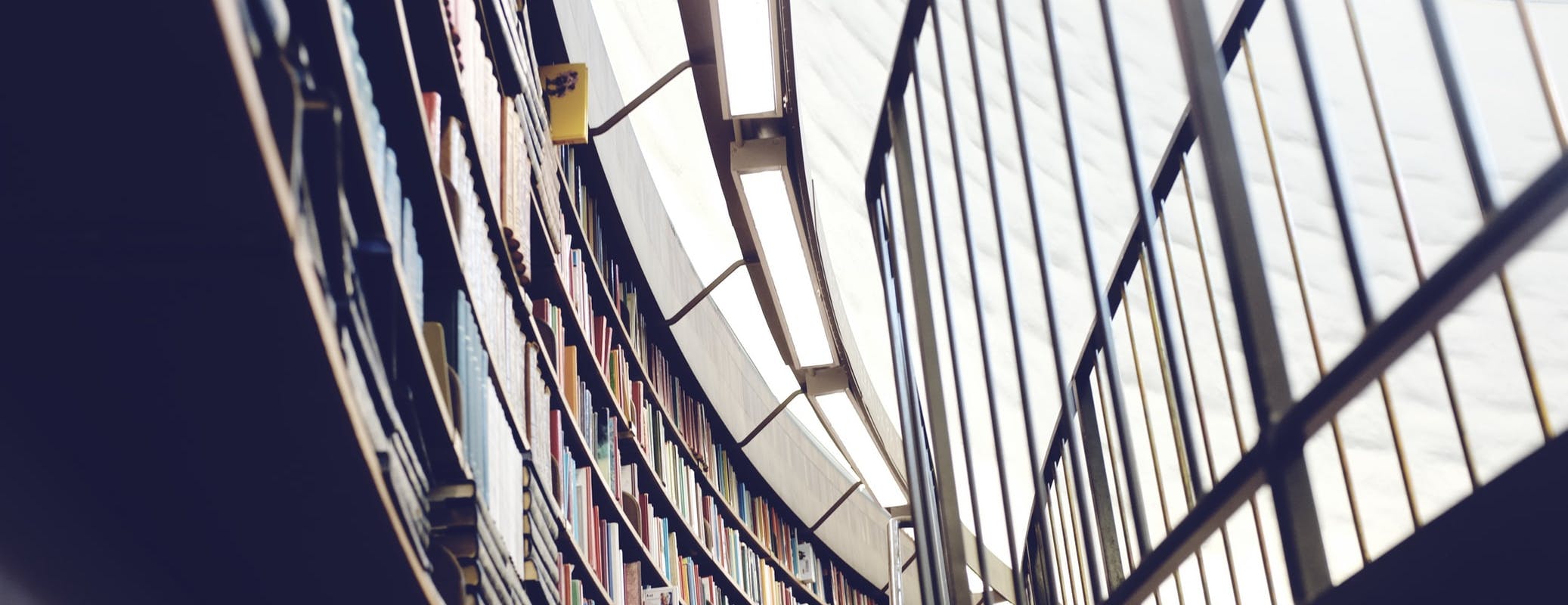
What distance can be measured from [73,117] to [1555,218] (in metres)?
0.94

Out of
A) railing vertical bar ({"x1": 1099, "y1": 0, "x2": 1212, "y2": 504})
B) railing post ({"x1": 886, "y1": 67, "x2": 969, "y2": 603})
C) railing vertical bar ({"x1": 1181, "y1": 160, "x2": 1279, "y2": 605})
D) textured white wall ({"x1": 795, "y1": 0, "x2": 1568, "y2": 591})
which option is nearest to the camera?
railing vertical bar ({"x1": 1099, "y1": 0, "x2": 1212, "y2": 504})

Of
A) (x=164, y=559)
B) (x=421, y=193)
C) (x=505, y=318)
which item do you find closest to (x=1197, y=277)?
(x=505, y=318)

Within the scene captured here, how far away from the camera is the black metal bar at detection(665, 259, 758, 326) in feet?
13.3

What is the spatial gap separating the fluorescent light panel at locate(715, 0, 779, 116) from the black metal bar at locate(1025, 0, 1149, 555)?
4.98ft

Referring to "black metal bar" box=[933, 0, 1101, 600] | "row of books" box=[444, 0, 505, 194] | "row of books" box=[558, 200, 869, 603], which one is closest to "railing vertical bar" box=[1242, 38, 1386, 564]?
"black metal bar" box=[933, 0, 1101, 600]

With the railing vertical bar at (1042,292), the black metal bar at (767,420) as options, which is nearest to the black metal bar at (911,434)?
the railing vertical bar at (1042,292)

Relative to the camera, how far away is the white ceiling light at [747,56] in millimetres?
2666

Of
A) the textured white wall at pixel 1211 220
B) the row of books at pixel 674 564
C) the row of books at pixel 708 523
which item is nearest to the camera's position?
the row of books at pixel 674 564

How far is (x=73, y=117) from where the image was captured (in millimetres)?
846

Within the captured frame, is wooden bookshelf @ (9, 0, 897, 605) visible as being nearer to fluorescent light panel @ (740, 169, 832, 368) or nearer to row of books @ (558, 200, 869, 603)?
row of books @ (558, 200, 869, 603)

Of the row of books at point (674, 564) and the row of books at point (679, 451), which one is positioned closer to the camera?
the row of books at point (679, 451)

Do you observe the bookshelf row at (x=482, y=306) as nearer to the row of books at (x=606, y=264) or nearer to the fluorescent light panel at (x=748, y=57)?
the row of books at (x=606, y=264)

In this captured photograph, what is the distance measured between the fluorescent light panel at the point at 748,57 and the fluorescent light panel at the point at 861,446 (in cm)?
169

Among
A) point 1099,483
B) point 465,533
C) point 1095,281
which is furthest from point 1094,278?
point 1099,483
